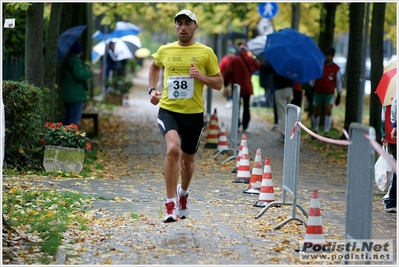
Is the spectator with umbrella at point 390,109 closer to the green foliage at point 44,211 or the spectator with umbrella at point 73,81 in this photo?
the green foliage at point 44,211

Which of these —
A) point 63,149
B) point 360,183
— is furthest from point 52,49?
point 360,183

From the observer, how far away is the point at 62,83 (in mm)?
17172

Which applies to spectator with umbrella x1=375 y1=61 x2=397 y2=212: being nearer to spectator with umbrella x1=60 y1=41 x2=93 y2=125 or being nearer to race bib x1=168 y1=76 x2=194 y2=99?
race bib x1=168 y1=76 x2=194 y2=99

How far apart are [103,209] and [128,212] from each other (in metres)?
0.35

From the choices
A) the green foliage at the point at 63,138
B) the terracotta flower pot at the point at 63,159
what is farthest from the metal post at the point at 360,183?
the green foliage at the point at 63,138

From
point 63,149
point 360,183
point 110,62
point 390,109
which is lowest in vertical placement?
point 63,149

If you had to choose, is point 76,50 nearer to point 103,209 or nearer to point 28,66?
point 28,66

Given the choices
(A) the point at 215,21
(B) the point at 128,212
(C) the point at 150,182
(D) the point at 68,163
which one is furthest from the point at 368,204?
(A) the point at 215,21

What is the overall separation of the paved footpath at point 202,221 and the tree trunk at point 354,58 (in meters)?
3.75

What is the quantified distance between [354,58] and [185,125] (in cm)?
1121

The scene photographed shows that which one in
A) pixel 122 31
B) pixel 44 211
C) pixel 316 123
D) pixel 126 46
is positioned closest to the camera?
pixel 44 211

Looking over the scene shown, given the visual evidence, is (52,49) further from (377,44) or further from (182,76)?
(182,76)

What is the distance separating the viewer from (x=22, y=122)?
40.8 ft

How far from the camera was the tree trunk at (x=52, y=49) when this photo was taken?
1530cm
